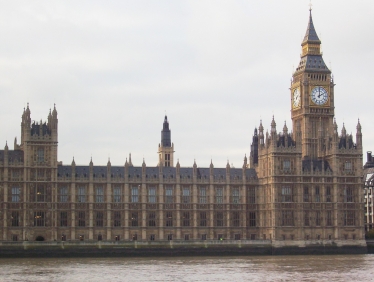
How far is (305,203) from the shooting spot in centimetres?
15838

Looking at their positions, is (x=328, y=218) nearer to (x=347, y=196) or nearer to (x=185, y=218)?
(x=347, y=196)

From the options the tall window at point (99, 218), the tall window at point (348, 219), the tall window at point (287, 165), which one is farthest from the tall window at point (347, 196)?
the tall window at point (99, 218)

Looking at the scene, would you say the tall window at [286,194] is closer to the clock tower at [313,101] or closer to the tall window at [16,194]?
the clock tower at [313,101]

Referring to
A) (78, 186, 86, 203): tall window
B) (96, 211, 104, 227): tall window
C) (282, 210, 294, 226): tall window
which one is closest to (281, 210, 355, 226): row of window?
(282, 210, 294, 226): tall window

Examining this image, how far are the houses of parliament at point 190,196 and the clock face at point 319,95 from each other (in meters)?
6.17

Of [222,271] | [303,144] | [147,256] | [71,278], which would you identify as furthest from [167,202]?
[71,278]

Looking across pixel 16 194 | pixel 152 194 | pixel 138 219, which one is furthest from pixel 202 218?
pixel 16 194

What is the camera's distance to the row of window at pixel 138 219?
150 metres

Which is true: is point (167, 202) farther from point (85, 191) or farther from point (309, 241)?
point (309, 241)

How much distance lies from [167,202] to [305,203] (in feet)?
79.2

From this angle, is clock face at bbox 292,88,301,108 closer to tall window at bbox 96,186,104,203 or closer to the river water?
the river water

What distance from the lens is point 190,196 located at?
159000 mm

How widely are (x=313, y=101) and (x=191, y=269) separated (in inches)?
2593

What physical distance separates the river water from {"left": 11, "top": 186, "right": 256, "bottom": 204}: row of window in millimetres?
19475
